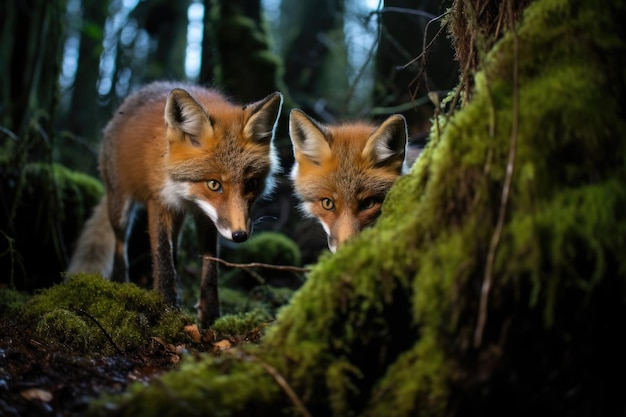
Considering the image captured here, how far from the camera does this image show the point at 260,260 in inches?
276

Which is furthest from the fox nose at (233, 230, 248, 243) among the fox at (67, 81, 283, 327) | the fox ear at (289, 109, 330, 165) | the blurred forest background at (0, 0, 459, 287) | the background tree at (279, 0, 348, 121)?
the background tree at (279, 0, 348, 121)

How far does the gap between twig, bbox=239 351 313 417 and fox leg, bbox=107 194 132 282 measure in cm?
399

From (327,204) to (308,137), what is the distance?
1.97 ft

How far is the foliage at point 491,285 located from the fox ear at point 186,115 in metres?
2.66

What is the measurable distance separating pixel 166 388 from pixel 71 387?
2.54ft

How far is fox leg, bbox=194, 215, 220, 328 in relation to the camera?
4785 millimetres

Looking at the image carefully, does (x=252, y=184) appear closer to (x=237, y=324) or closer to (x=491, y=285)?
(x=237, y=324)

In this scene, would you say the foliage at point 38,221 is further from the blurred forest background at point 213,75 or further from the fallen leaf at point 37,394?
the fallen leaf at point 37,394

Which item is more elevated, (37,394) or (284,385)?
(284,385)

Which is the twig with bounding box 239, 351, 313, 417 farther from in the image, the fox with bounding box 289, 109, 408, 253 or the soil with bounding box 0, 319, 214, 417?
the fox with bounding box 289, 109, 408, 253

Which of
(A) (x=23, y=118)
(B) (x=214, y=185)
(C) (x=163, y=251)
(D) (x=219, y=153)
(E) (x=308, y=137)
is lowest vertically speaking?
(C) (x=163, y=251)

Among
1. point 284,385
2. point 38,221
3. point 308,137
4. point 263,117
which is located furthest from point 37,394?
point 38,221

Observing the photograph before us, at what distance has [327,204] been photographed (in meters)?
3.94

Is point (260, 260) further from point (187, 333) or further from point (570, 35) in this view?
point (570, 35)
